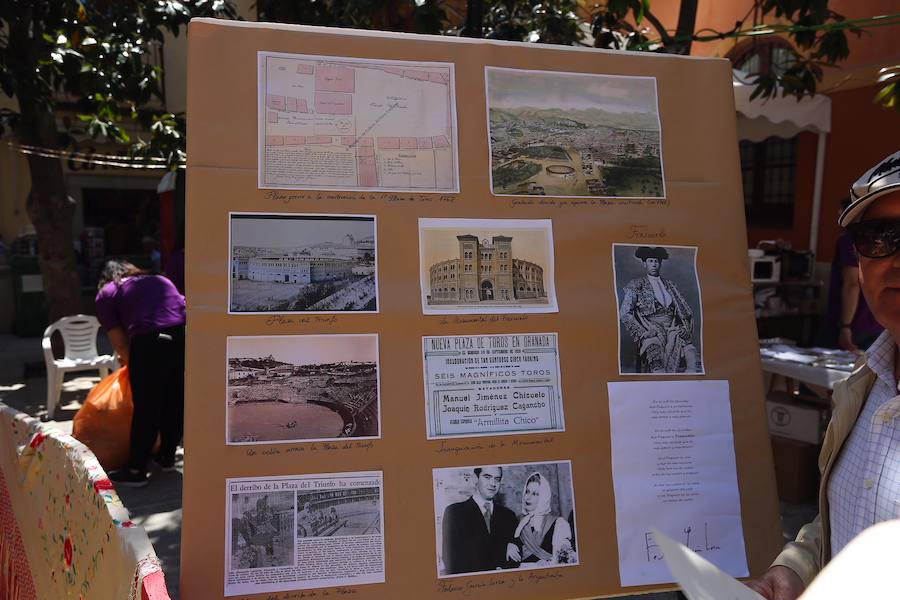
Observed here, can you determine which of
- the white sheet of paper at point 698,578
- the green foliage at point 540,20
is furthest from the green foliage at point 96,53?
the white sheet of paper at point 698,578

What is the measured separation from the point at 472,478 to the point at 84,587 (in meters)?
0.89

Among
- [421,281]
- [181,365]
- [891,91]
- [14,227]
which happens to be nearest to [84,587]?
[421,281]

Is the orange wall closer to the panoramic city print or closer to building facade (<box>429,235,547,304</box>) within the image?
the panoramic city print

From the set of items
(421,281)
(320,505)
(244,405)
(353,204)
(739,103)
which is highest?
(739,103)

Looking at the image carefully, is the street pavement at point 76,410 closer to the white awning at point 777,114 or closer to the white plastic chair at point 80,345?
the white plastic chair at point 80,345

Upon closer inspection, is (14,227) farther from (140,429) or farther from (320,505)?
(320,505)

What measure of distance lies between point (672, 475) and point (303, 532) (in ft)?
2.83

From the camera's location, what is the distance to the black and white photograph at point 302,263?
1.44m

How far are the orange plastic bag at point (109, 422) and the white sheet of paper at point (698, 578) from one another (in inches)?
174

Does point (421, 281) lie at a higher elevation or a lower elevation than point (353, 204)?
lower

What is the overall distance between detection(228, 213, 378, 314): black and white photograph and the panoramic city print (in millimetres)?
370

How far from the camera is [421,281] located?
59.8 inches
